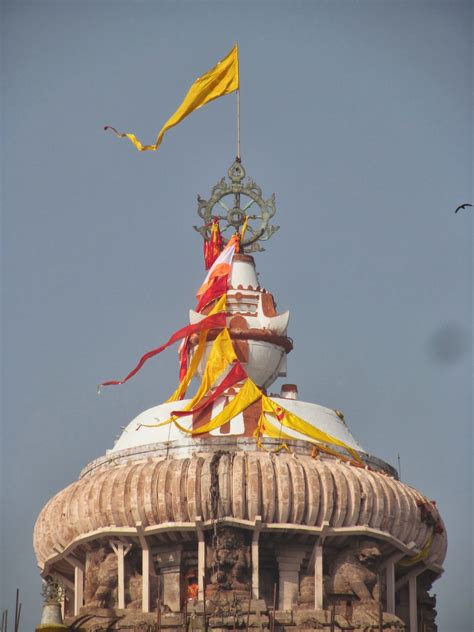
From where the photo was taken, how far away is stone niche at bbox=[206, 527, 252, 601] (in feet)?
261

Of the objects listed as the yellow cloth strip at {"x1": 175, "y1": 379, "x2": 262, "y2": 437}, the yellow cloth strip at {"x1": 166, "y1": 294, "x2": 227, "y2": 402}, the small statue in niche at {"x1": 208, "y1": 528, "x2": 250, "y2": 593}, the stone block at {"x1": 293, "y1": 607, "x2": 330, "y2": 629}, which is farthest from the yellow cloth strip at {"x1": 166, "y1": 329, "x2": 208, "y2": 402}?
the stone block at {"x1": 293, "y1": 607, "x2": 330, "y2": 629}

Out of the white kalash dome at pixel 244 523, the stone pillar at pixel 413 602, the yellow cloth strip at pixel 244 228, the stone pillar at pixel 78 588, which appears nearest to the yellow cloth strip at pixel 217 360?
the white kalash dome at pixel 244 523

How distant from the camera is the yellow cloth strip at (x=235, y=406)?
8400 centimetres

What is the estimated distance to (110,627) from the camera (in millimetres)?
80250

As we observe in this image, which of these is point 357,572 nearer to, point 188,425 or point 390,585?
point 390,585

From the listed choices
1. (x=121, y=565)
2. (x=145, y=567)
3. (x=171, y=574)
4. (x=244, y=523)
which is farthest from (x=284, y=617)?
(x=121, y=565)

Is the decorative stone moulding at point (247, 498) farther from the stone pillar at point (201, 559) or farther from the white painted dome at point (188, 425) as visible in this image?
the white painted dome at point (188, 425)

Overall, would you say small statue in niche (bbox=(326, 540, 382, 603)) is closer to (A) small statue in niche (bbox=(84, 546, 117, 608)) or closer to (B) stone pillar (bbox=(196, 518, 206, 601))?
(B) stone pillar (bbox=(196, 518, 206, 601))

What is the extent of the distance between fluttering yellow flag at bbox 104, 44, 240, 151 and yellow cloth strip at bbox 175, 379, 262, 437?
1323cm

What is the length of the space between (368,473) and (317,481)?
9.96ft

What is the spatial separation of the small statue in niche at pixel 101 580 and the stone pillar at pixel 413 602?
1245 cm

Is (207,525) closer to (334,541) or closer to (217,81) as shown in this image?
(334,541)

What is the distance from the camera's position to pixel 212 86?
9369 centimetres

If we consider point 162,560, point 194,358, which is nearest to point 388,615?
point 162,560
